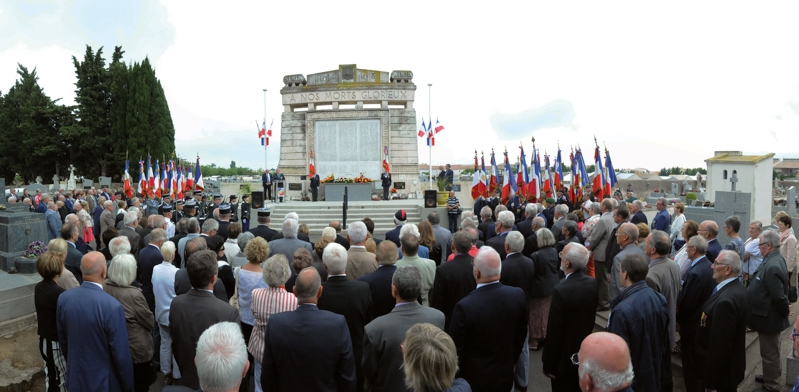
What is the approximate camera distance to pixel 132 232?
7.78 meters

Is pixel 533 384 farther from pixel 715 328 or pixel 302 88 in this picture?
pixel 302 88

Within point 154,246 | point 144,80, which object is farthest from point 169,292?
point 144,80

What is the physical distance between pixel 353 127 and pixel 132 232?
18272mm

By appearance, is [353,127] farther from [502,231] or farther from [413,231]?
[413,231]

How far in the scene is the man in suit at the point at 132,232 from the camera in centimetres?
768

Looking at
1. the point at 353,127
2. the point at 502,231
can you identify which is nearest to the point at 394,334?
the point at 502,231

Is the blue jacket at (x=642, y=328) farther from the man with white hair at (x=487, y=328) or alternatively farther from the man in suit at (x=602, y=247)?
the man in suit at (x=602, y=247)

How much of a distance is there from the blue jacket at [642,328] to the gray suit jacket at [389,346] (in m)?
1.48

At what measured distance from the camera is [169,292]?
16.2ft

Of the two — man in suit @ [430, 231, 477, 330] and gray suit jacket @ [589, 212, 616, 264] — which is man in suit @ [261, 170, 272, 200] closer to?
gray suit jacket @ [589, 212, 616, 264]

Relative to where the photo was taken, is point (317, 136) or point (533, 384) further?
point (317, 136)

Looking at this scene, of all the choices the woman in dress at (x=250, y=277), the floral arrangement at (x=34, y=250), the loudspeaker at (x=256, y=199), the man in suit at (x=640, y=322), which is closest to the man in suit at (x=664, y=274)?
the man in suit at (x=640, y=322)

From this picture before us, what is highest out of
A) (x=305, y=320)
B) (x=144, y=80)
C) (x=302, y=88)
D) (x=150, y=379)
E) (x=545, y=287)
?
(x=144, y=80)

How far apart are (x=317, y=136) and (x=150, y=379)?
21469 mm
